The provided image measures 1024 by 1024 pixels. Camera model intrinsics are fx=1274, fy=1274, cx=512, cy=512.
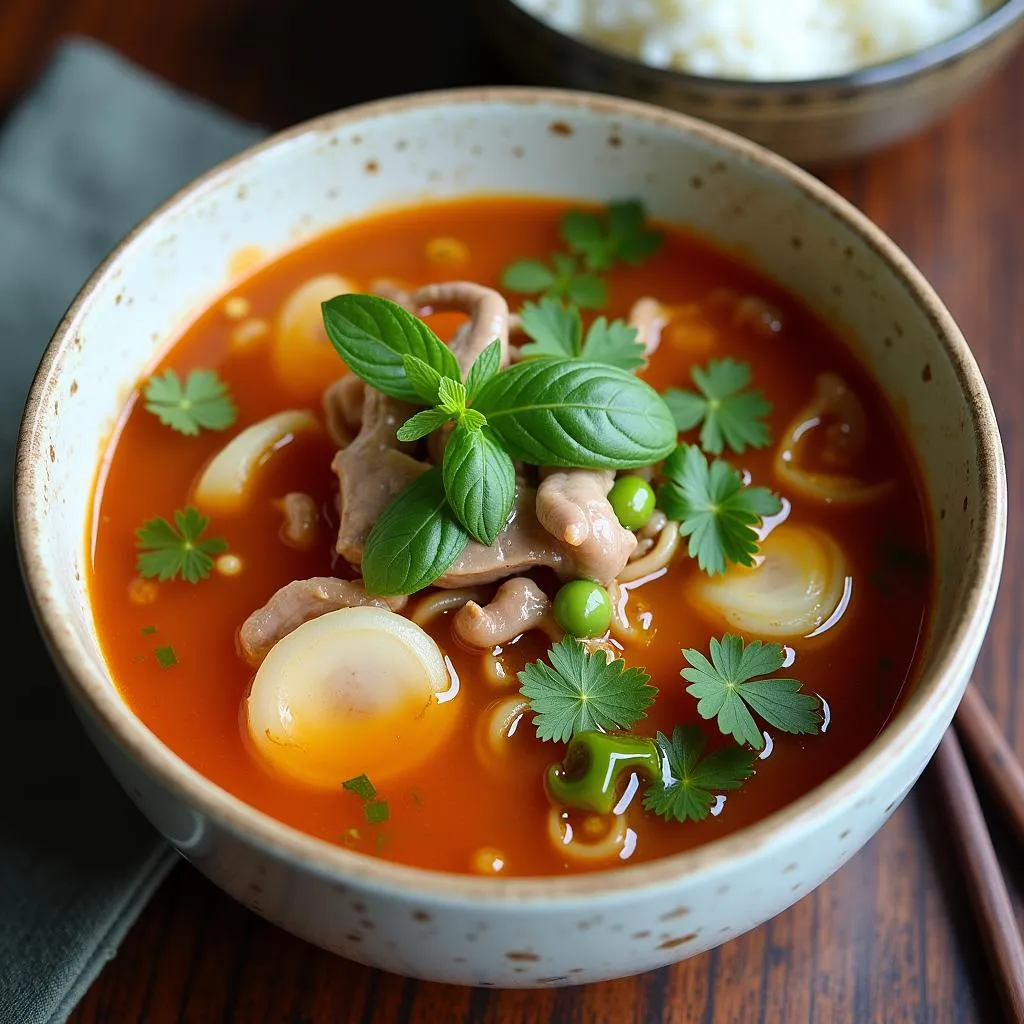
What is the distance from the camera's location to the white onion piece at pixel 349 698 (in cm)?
225

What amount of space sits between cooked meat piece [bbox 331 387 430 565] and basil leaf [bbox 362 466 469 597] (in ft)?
0.32

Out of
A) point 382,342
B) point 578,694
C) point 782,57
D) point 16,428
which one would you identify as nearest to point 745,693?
point 578,694

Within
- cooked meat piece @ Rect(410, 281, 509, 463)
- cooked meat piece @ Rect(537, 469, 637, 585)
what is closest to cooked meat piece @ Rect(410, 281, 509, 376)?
cooked meat piece @ Rect(410, 281, 509, 463)

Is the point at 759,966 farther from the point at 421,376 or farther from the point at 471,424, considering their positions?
the point at 421,376

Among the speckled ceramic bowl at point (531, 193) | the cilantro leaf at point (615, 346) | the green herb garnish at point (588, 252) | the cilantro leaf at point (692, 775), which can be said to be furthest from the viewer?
the green herb garnish at point (588, 252)

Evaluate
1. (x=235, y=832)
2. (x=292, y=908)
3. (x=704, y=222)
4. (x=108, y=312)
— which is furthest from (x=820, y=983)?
(x=108, y=312)

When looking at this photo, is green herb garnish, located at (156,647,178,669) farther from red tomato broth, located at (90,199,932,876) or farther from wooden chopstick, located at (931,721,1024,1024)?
wooden chopstick, located at (931,721,1024,1024)

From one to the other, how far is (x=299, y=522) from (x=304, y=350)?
0.48 metres

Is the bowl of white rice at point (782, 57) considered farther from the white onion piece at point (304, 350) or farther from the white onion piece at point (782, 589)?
the white onion piece at point (782, 589)

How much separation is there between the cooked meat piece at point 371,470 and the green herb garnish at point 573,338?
1.09ft

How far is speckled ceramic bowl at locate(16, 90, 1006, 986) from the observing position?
1.83 metres

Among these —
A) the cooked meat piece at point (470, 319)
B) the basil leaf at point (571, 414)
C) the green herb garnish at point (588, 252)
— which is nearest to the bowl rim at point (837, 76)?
the green herb garnish at point (588, 252)

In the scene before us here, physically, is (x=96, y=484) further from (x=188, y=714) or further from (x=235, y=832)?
(x=235, y=832)

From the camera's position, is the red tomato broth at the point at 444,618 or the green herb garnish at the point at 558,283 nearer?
the red tomato broth at the point at 444,618
